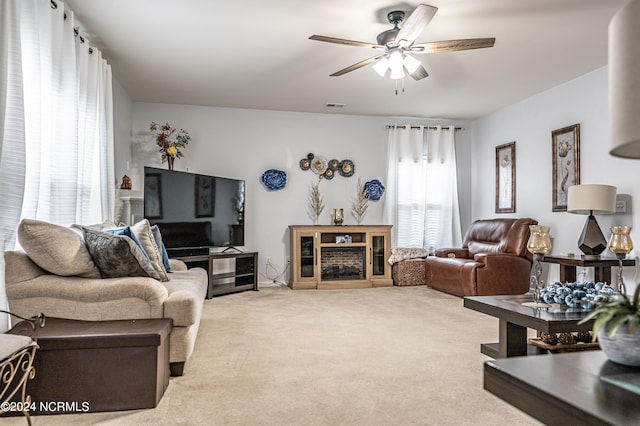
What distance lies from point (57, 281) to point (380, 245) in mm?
4591

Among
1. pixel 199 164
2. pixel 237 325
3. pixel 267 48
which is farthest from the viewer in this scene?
pixel 199 164

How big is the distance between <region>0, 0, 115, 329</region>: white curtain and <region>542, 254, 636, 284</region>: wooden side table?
3944 millimetres

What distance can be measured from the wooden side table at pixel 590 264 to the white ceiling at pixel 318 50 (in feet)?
6.48

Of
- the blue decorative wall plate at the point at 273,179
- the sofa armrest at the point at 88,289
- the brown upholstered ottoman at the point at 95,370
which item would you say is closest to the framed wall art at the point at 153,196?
the blue decorative wall plate at the point at 273,179

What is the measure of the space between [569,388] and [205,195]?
512cm

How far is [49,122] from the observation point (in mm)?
2996

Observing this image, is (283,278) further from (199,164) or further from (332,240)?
(199,164)

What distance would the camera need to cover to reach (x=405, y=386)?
2.44m

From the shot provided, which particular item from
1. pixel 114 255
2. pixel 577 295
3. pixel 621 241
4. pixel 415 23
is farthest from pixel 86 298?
pixel 621 241

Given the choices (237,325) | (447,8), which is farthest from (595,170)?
(237,325)

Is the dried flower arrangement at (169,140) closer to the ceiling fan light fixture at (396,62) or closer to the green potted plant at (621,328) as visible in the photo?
the ceiling fan light fixture at (396,62)

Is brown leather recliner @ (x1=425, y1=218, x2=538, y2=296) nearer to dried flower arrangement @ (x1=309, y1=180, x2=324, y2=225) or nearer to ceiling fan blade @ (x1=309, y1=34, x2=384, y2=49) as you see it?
dried flower arrangement @ (x1=309, y1=180, x2=324, y2=225)

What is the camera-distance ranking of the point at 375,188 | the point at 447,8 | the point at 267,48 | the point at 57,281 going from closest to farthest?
the point at 57,281 < the point at 447,8 < the point at 267,48 < the point at 375,188

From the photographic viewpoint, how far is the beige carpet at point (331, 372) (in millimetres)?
2055
